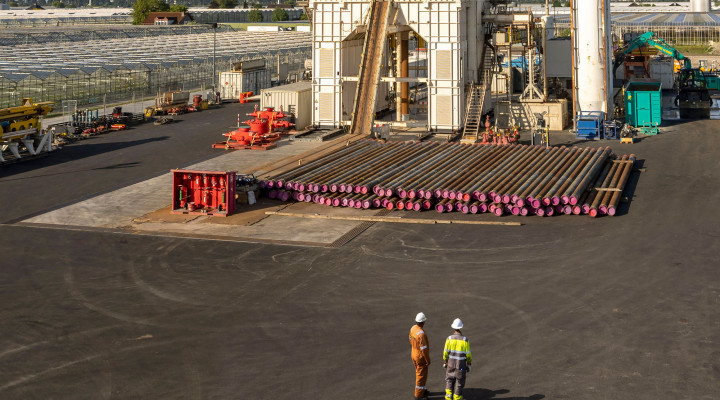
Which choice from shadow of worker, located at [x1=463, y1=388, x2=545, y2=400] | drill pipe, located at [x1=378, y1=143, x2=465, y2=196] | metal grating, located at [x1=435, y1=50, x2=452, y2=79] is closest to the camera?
shadow of worker, located at [x1=463, y1=388, x2=545, y2=400]

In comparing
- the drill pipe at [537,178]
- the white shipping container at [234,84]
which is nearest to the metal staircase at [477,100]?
the drill pipe at [537,178]

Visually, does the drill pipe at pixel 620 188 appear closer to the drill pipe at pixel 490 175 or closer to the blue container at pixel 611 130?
the drill pipe at pixel 490 175

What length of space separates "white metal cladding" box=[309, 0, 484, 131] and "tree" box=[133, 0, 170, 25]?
130478 mm

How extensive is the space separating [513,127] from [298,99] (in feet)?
47.7

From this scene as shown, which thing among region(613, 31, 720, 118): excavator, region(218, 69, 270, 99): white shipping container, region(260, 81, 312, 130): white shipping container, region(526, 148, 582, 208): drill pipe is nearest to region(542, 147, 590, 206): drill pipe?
region(526, 148, 582, 208): drill pipe

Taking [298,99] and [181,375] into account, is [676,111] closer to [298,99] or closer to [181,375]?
[298,99]

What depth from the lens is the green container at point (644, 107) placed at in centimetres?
5250

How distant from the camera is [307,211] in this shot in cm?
3328

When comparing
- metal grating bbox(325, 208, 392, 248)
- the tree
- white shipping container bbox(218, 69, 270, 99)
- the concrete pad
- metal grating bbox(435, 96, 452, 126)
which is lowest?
metal grating bbox(325, 208, 392, 248)

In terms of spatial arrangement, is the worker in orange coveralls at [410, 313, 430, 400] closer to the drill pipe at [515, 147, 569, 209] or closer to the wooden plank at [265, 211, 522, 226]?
the wooden plank at [265, 211, 522, 226]

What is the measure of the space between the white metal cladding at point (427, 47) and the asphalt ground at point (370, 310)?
2053 centimetres

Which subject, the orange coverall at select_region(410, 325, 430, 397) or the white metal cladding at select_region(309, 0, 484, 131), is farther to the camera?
the white metal cladding at select_region(309, 0, 484, 131)

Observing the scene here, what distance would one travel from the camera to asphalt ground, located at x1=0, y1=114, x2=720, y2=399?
683 inches

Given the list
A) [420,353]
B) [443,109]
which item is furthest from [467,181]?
A: [420,353]
